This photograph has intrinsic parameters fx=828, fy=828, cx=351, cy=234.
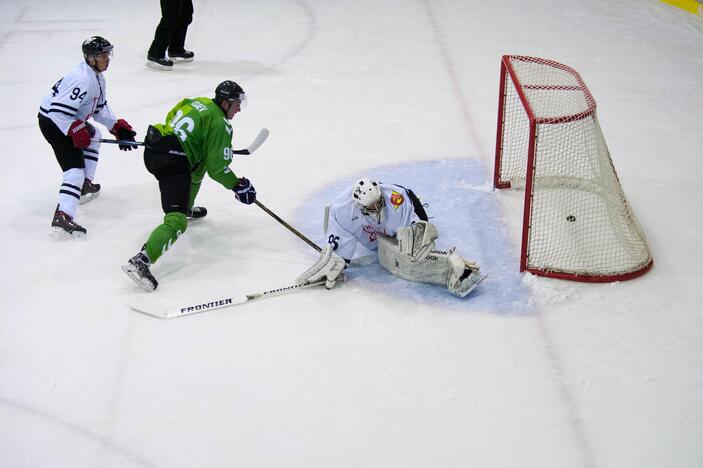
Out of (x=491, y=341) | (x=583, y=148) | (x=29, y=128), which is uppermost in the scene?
(x=583, y=148)

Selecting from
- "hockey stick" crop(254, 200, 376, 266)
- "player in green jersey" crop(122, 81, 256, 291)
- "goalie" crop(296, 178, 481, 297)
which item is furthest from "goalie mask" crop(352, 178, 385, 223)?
"player in green jersey" crop(122, 81, 256, 291)

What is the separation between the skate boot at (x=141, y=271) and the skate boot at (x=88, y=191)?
950 millimetres

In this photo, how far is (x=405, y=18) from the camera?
24.5 ft

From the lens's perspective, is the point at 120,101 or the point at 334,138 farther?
the point at 120,101

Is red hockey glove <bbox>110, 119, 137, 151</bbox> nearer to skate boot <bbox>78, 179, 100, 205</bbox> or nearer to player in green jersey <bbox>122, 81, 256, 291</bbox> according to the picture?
skate boot <bbox>78, 179, 100, 205</bbox>

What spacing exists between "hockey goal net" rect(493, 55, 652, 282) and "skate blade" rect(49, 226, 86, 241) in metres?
2.11

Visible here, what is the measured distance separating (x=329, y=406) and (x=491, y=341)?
0.73 m

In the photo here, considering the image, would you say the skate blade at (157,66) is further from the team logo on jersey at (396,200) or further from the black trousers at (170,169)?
the team logo on jersey at (396,200)

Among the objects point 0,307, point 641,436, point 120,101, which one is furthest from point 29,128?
point 641,436

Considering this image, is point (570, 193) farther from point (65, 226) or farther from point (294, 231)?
point (65, 226)

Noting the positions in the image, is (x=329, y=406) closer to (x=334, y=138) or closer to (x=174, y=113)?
(x=174, y=113)

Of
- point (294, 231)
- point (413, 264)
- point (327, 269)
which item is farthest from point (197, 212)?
point (413, 264)

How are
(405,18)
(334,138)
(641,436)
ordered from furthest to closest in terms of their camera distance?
(405,18) < (334,138) < (641,436)

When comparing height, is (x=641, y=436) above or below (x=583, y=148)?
below
